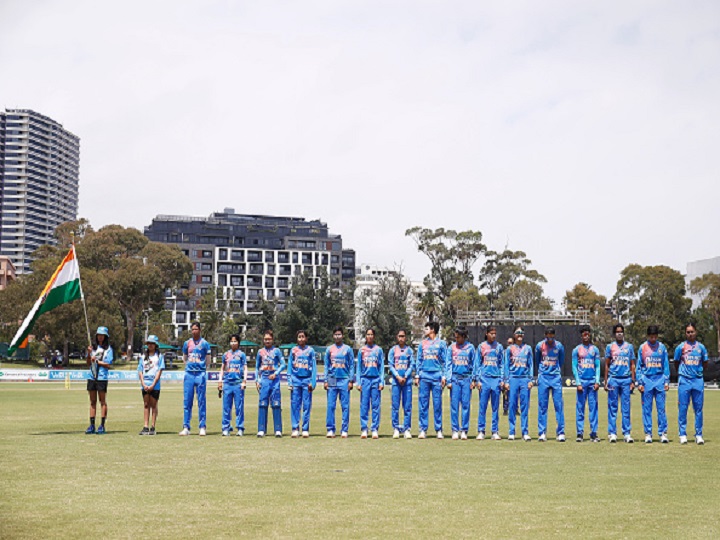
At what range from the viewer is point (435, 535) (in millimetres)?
7781

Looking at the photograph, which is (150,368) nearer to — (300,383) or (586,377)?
(300,383)

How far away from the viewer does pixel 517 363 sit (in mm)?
17453

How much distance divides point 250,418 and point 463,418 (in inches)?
314

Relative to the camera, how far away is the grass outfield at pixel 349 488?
8.18 meters

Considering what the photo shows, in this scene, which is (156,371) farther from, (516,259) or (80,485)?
(516,259)

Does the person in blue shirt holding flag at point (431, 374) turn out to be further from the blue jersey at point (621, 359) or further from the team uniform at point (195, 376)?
the team uniform at point (195, 376)

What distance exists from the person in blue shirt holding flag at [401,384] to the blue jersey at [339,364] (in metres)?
0.80

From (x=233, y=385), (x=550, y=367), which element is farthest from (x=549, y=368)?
(x=233, y=385)

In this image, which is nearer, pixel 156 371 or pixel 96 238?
pixel 156 371

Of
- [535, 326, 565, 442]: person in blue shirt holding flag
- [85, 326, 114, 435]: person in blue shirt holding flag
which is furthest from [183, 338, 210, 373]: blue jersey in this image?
[535, 326, 565, 442]: person in blue shirt holding flag

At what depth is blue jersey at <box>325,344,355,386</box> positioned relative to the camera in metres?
17.6

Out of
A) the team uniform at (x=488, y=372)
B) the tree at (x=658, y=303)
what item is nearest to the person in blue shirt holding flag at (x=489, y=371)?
the team uniform at (x=488, y=372)

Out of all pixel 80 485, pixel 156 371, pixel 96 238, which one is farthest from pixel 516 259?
pixel 80 485

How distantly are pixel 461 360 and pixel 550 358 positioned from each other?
1688mm
